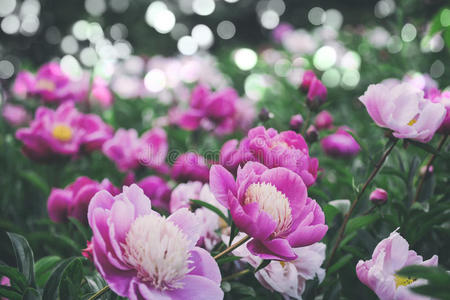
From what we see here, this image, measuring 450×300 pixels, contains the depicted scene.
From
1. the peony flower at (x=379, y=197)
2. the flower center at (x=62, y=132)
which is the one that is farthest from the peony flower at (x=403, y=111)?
the flower center at (x=62, y=132)

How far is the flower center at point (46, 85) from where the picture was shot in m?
1.30

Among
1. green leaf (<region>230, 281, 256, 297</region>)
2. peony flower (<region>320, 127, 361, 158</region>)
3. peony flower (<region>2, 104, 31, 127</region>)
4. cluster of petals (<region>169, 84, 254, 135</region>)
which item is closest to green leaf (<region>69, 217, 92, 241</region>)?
green leaf (<region>230, 281, 256, 297</region>)

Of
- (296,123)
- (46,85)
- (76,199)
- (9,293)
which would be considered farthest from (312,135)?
(46,85)

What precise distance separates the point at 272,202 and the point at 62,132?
65 cm

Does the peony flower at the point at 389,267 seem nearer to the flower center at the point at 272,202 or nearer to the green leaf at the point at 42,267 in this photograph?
the flower center at the point at 272,202

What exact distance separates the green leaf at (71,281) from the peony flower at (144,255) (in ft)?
0.29

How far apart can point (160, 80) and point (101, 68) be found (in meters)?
0.38

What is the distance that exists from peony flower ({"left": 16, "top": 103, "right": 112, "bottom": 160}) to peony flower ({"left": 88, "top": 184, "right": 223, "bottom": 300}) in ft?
1.77

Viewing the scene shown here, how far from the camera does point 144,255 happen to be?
0.43 metres

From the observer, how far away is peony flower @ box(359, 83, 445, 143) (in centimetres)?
60

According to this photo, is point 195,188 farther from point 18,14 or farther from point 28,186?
point 18,14

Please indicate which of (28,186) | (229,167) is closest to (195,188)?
(229,167)

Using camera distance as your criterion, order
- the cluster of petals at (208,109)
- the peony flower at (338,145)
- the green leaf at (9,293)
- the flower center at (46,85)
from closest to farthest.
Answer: the green leaf at (9,293) → the peony flower at (338,145) → the cluster of petals at (208,109) → the flower center at (46,85)

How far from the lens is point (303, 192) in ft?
1.66
